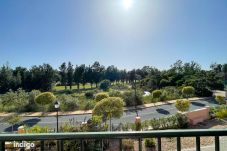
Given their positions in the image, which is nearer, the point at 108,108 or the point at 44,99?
the point at 108,108

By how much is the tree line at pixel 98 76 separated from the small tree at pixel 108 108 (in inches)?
804

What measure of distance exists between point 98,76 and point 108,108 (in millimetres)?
42221

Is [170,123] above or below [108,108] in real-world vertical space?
below

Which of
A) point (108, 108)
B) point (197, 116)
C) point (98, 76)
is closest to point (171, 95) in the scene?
point (197, 116)

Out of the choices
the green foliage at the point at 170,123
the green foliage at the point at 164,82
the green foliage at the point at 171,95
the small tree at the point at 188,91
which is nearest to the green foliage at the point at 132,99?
the green foliage at the point at 171,95

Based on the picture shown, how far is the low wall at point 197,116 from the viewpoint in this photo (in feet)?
51.6

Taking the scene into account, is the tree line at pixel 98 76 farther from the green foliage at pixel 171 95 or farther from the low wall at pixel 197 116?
the low wall at pixel 197 116

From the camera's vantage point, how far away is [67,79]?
53.9 metres

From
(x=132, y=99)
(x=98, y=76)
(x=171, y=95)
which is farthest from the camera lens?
(x=98, y=76)

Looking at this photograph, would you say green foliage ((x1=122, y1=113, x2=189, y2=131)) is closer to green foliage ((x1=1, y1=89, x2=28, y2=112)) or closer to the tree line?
green foliage ((x1=1, y1=89, x2=28, y2=112))

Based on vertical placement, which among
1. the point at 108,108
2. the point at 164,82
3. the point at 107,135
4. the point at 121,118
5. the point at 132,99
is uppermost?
the point at 107,135

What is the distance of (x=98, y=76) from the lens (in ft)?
185

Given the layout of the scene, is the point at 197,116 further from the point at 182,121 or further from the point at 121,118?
the point at 121,118

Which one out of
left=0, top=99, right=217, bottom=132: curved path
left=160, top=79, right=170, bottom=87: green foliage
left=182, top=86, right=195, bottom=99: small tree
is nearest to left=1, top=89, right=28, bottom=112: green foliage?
left=0, top=99, right=217, bottom=132: curved path
